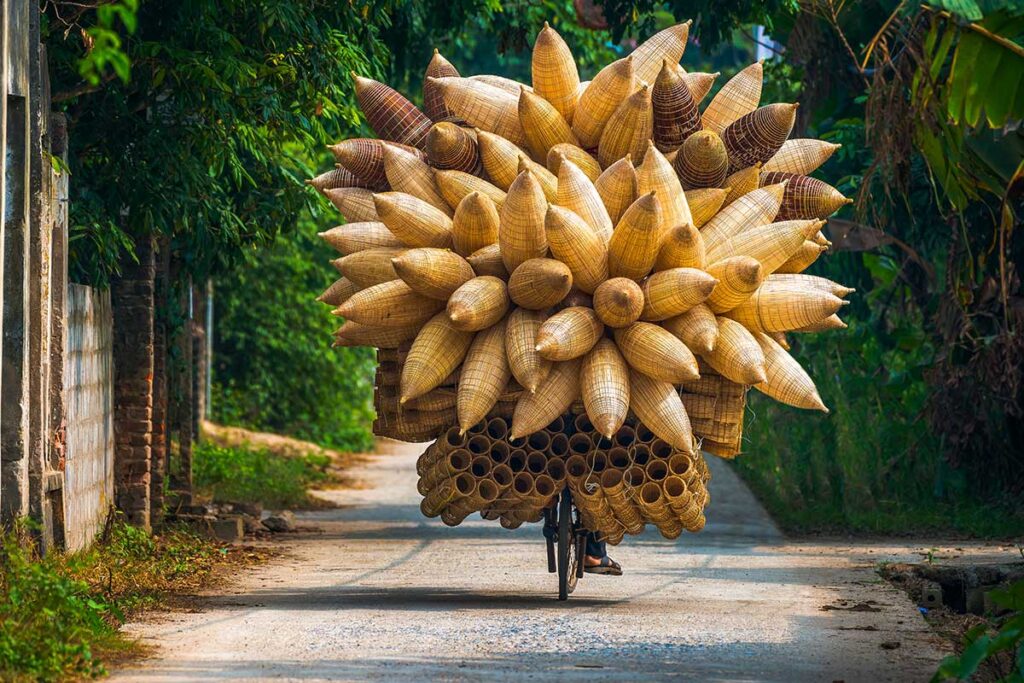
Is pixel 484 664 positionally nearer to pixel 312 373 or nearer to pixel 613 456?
pixel 613 456

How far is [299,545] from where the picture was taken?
1325 cm

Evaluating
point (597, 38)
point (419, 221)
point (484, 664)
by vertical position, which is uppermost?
point (597, 38)

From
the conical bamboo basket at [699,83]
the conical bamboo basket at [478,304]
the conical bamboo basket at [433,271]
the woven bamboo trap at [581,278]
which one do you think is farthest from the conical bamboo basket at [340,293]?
the conical bamboo basket at [699,83]

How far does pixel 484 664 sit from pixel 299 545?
5.96 metres

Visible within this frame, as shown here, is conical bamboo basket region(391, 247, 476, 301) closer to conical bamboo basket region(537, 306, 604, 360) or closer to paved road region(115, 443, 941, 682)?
conical bamboo basket region(537, 306, 604, 360)

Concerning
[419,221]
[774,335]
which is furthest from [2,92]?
[774,335]

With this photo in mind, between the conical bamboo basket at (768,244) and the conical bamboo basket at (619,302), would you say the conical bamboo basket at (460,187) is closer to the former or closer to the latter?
the conical bamboo basket at (619,302)

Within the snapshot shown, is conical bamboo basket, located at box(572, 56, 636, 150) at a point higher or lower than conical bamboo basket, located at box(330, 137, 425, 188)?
higher

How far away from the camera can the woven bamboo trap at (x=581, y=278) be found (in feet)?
27.4

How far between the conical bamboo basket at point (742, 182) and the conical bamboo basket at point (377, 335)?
6.44ft

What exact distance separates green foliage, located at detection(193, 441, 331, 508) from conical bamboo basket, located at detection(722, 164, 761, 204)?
27.1 ft

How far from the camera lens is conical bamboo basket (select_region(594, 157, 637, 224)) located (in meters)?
8.54

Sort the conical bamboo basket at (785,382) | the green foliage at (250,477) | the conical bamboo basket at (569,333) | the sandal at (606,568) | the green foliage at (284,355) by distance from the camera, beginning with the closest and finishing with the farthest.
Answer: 1. the conical bamboo basket at (569,333)
2. the conical bamboo basket at (785,382)
3. the sandal at (606,568)
4. the green foliage at (250,477)
5. the green foliage at (284,355)

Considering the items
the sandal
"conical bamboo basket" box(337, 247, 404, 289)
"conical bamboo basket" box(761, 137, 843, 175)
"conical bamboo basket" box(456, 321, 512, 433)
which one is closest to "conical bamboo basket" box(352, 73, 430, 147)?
"conical bamboo basket" box(337, 247, 404, 289)
